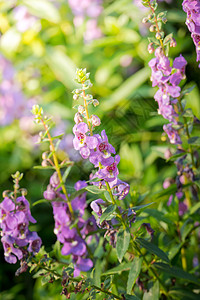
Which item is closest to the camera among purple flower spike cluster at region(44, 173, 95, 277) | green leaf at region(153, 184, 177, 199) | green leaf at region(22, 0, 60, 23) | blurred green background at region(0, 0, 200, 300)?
purple flower spike cluster at region(44, 173, 95, 277)

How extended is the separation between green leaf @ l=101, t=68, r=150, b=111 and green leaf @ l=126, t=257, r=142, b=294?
159cm

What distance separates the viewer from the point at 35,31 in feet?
10.2

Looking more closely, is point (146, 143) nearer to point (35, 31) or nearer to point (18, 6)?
point (35, 31)

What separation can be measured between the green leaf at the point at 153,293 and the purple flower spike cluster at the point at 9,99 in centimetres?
261

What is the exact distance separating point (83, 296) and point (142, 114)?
1.28 meters

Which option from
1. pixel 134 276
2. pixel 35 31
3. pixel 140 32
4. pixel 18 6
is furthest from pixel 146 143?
pixel 134 276

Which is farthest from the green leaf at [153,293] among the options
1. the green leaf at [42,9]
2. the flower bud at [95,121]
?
the green leaf at [42,9]

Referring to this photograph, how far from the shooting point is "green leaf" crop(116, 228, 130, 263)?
1.00 meters

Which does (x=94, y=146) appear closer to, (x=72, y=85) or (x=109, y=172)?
(x=109, y=172)

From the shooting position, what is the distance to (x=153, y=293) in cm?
119

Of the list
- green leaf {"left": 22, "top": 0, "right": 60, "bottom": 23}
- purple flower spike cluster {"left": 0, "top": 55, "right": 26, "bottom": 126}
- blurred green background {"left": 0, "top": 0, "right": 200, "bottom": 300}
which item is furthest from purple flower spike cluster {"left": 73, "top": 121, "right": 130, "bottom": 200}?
purple flower spike cluster {"left": 0, "top": 55, "right": 26, "bottom": 126}

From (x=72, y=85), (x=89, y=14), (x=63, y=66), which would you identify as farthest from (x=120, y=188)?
(x=89, y=14)

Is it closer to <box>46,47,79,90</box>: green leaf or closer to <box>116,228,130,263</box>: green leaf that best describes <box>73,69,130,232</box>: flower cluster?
<box>116,228,130,263</box>: green leaf

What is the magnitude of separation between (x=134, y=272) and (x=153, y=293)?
0.43 ft
